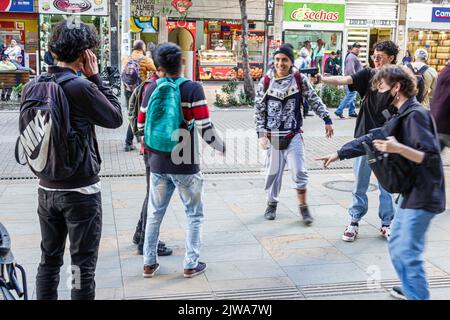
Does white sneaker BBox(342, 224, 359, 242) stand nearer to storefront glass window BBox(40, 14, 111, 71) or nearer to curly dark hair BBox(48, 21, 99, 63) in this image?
curly dark hair BBox(48, 21, 99, 63)

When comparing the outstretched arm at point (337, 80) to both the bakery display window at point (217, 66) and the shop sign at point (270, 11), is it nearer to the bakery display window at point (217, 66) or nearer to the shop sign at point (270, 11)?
the bakery display window at point (217, 66)

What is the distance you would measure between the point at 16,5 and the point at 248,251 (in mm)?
20339

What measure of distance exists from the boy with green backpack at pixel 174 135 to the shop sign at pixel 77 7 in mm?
19356

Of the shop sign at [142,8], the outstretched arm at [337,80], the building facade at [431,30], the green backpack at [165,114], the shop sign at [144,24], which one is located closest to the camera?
the green backpack at [165,114]

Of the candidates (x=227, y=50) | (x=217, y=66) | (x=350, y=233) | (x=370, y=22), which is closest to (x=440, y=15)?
(x=370, y=22)

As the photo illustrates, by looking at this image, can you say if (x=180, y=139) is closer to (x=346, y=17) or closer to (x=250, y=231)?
(x=250, y=231)

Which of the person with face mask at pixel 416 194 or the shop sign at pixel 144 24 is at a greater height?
the shop sign at pixel 144 24

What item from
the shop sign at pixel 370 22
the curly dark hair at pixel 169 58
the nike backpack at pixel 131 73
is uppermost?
the shop sign at pixel 370 22

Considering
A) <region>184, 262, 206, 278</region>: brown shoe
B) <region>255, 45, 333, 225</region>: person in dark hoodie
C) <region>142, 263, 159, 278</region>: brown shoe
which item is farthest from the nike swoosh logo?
<region>255, 45, 333, 225</region>: person in dark hoodie

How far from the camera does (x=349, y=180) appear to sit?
8203mm

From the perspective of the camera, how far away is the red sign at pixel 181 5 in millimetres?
23791

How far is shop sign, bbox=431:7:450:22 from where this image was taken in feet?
89.1

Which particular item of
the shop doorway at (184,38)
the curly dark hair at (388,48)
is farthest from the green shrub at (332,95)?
the curly dark hair at (388,48)
